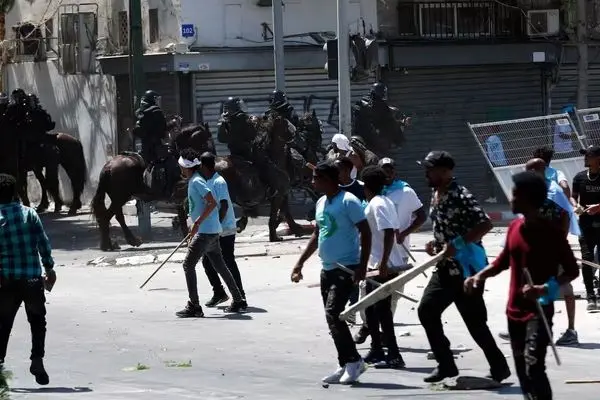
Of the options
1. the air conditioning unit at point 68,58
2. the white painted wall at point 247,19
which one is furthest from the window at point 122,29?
the white painted wall at point 247,19

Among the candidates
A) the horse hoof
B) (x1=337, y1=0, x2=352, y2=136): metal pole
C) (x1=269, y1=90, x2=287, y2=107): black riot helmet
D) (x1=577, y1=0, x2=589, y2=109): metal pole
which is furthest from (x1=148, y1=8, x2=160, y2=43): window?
(x1=577, y1=0, x2=589, y2=109): metal pole

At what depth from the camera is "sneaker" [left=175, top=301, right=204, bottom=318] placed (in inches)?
595

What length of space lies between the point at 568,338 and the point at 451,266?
8.67 feet

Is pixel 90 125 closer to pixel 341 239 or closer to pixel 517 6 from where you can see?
pixel 517 6

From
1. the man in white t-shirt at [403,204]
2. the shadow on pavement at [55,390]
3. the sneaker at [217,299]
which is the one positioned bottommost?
the sneaker at [217,299]

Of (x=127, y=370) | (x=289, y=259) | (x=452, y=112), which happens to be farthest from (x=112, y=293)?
(x=452, y=112)

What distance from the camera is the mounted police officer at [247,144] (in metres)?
23.6

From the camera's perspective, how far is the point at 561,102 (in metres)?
33.6

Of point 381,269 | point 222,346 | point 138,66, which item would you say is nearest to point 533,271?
point 381,269

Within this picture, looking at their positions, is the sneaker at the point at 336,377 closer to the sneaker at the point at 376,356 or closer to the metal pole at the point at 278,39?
the sneaker at the point at 376,356

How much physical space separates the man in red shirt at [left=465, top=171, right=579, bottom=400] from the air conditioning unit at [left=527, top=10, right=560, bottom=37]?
78.5 ft

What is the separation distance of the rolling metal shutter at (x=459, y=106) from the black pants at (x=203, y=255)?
16448mm

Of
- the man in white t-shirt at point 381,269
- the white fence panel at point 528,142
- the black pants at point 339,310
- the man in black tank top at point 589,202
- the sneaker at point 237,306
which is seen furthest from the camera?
the white fence panel at point 528,142

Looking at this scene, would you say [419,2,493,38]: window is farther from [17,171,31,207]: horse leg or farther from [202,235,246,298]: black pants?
[202,235,246,298]: black pants
